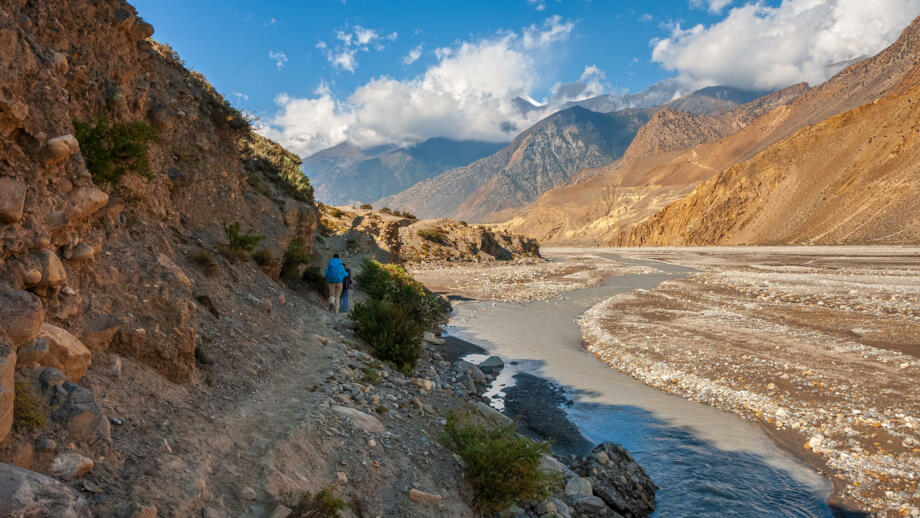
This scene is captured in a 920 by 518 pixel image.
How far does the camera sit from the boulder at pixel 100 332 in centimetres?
443

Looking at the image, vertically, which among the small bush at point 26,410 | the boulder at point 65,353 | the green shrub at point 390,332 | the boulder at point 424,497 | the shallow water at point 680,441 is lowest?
the shallow water at point 680,441

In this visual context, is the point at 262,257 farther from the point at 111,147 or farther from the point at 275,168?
the point at 275,168

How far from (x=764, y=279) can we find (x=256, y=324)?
34.8 meters

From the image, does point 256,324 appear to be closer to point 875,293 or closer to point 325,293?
point 325,293

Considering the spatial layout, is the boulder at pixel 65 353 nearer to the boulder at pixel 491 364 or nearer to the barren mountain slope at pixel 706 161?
the boulder at pixel 491 364

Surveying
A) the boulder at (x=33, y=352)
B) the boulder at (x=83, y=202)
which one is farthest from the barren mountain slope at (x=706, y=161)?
the boulder at (x=33, y=352)

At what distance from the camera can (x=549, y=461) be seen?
285 inches

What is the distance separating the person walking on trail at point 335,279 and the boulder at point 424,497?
833cm

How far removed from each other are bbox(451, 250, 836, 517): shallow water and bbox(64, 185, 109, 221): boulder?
816 cm

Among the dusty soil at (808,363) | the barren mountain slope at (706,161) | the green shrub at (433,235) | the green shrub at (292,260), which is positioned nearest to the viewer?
the dusty soil at (808,363)

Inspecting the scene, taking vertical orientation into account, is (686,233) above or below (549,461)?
above

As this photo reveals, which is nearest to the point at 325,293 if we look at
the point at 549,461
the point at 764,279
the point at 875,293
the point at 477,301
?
the point at 549,461

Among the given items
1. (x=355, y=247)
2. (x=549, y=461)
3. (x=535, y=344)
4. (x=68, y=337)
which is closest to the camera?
(x=68, y=337)

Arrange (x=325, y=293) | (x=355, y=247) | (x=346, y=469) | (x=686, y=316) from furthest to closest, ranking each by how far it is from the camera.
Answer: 1. (x=355, y=247)
2. (x=686, y=316)
3. (x=325, y=293)
4. (x=346, y=469)
